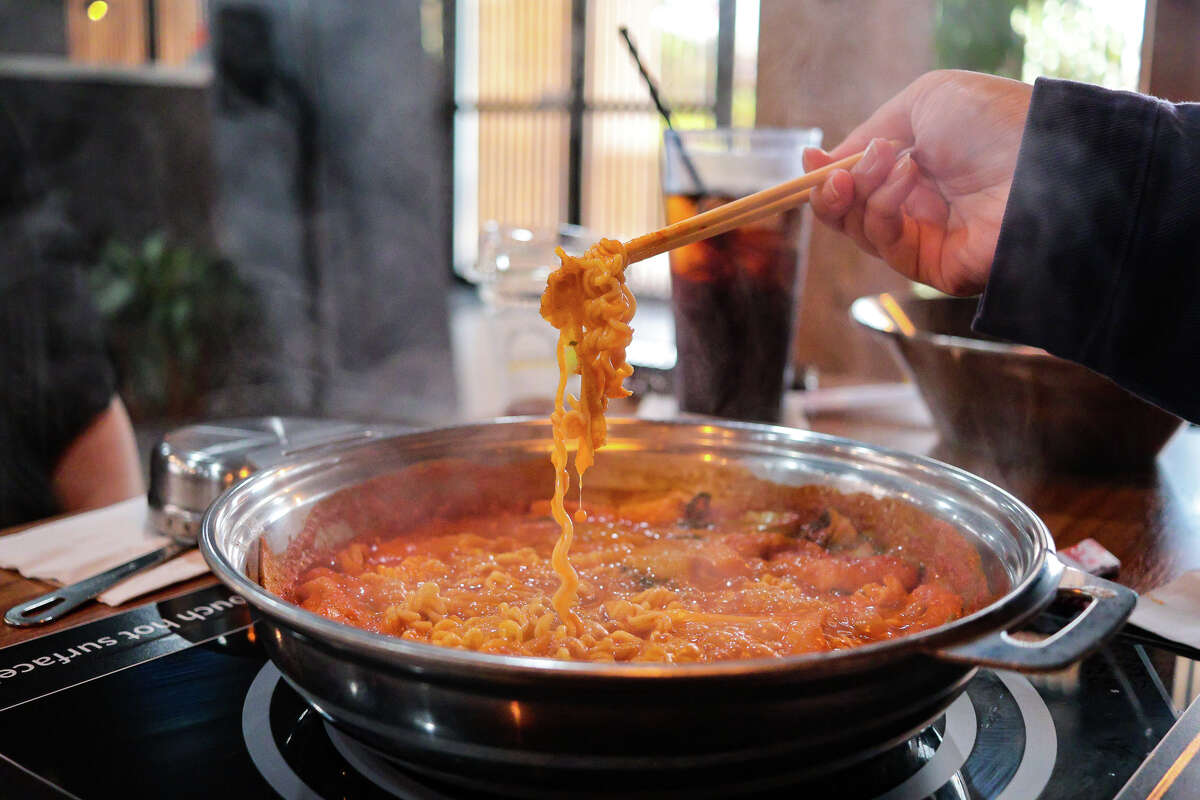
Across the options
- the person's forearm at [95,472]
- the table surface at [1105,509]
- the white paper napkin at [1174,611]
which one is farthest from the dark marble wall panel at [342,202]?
the white paper napkin at [1174,611]

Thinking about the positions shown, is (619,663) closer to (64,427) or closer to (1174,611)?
(1174,611)

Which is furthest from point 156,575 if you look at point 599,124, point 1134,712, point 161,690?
point 599,124

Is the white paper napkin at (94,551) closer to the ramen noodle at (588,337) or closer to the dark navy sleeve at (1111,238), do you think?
the ramen noodle at (588,337)

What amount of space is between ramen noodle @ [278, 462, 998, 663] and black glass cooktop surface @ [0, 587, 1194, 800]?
12 cm

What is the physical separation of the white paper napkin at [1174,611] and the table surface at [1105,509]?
73 mm

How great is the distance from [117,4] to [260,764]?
6770mm

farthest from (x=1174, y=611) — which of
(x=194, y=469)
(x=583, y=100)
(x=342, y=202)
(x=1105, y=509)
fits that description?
(x=583, y=100)

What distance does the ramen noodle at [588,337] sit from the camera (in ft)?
4.05

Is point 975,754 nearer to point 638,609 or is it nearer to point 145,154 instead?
point 638,609

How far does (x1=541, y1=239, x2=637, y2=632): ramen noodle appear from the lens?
1.23 metres

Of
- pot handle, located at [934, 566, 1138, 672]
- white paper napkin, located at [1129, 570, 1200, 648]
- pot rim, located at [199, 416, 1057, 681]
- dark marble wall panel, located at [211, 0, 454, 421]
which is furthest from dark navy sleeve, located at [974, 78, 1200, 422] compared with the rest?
dark marble wall panel, located at [211, 0, 454, 421]

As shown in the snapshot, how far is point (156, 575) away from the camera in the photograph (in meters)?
1.27

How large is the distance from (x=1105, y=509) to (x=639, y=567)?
83 cm

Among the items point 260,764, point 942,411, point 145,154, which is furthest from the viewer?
point 145,154
